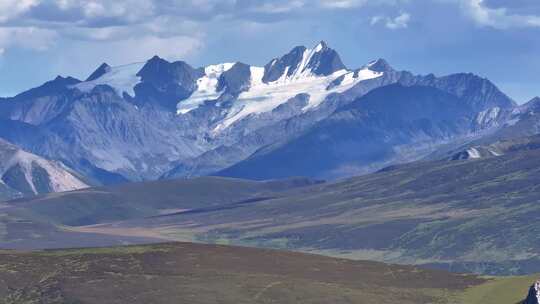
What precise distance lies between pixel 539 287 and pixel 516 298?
30.8 m

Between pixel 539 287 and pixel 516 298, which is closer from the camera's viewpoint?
pixel 539 287

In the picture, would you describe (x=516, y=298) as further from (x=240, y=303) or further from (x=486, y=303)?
(x=240, y=303)

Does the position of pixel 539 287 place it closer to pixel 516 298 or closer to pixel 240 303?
pixel 516 298

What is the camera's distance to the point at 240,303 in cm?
19988

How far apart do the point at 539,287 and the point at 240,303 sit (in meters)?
49.7

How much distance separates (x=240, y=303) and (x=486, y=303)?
1384 inches

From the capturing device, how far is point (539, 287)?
Result: 166 meters

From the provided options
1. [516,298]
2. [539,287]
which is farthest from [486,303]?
[539,287]

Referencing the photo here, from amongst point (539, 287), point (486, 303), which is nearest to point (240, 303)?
point (486, 303)

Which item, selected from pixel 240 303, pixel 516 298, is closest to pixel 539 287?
pixel 516 298

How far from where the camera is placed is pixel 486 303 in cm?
19988

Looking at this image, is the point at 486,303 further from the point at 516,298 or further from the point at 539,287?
the point at 539,287

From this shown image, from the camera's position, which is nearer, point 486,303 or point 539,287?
point 539,287

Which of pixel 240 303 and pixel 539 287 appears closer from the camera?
pixel 539 287
